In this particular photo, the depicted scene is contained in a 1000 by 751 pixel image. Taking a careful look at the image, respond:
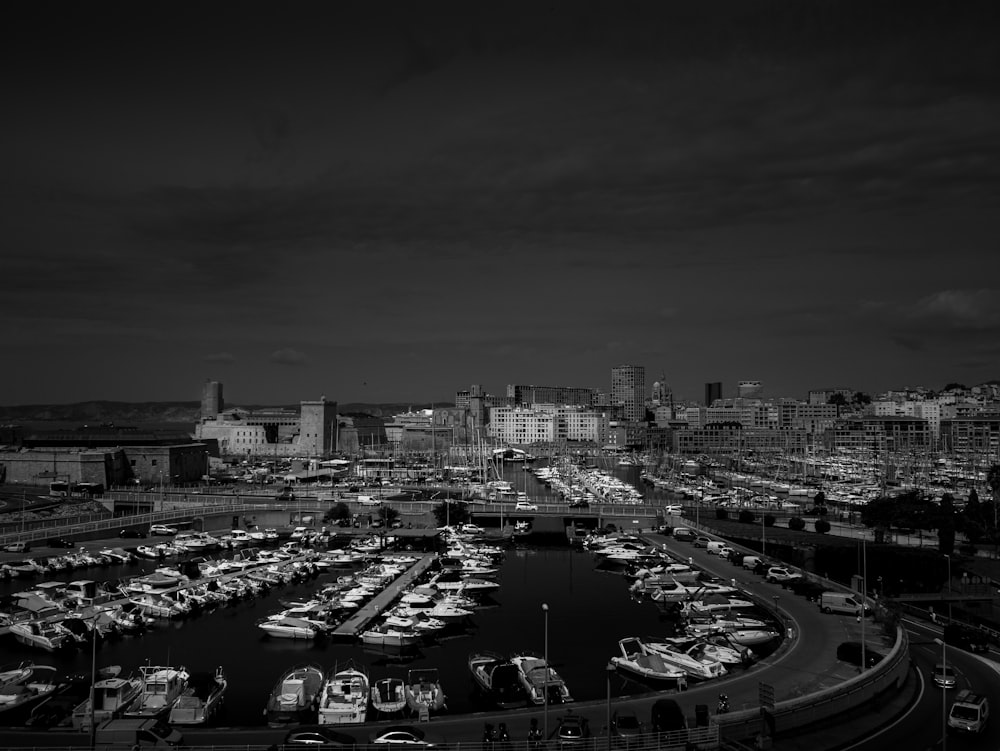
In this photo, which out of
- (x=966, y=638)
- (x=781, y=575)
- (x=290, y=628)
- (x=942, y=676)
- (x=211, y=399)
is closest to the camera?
(x=942, y=676)

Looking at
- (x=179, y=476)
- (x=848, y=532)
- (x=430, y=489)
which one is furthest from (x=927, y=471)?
(x=179, y=476)

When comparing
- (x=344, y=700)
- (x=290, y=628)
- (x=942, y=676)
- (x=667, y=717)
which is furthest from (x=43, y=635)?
(x=942, y=676)

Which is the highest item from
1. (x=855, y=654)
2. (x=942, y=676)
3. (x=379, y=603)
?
(x=942, y=676)

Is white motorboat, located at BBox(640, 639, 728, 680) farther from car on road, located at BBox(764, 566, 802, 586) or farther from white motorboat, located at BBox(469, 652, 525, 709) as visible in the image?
car on road, located at BBox(764, 566, 802, 586)

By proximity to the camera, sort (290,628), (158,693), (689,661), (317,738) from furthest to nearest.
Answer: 1. (290,628)
2. (689,661)
3. (158,693)
4. (317,738)

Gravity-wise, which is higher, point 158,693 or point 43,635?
point 158,693

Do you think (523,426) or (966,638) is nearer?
(966,638)

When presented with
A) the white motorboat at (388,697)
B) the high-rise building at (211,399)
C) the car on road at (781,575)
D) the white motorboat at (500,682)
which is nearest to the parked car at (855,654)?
the white motorboat at (500,682)

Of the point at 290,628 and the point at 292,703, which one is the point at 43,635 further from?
the point at 292,703
